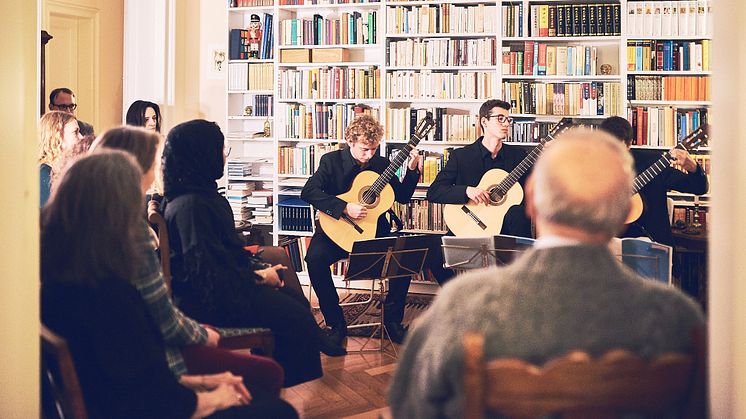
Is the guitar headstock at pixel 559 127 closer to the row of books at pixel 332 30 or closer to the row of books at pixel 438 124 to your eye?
the row of books at pixel 438 124

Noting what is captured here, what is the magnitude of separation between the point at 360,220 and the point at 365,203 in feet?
0.37

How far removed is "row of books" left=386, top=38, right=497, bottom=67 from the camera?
6316 mm

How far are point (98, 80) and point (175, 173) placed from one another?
422 centimetres

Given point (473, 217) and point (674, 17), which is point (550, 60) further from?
point (473, 217)

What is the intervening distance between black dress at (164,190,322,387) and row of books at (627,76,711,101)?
3.64 metres

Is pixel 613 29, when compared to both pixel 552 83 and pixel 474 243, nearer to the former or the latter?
pixel 552 83

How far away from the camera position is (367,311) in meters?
5.81

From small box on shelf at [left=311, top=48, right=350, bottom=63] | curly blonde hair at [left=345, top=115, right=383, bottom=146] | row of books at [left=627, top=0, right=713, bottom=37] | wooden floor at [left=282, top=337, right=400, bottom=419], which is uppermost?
row of books at [left=627, top=0, right=713, bottom=37]

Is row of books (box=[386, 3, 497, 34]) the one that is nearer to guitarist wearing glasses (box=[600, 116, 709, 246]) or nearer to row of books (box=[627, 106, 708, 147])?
row of books (box=[627, 106, 708, 147])

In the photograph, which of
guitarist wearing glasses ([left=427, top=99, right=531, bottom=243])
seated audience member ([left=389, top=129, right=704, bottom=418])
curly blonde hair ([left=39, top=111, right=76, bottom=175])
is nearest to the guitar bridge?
guitarist wearing glasses ([left=427, top=99, right=531, bottom=243])

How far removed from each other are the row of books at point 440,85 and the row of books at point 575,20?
19.2 inches

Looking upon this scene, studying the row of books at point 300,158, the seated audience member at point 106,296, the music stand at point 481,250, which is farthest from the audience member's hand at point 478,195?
the seated audience member at point 106,296

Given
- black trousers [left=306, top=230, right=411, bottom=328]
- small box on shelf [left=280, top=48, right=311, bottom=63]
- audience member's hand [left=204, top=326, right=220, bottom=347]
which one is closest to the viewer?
audience member's hand [left=204, top=326, right=220, bottom=347]
